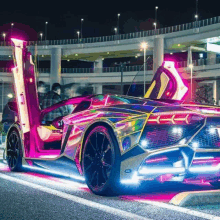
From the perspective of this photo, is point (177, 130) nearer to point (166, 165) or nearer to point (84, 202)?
point (166, 165)

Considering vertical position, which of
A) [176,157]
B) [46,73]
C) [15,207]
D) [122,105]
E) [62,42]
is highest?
[62,42]

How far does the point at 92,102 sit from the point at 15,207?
7.43ft

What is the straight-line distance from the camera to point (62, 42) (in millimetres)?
70000

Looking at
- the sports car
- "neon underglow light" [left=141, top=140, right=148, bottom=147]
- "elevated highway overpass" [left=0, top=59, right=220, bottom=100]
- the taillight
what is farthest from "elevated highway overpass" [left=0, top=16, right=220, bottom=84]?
"neon underglow light" [left=141, top=140, right=148, bottom=147]

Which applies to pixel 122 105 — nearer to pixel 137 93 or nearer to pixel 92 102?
pixel 92 102

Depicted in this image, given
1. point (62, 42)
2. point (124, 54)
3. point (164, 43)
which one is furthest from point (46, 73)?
point (164, 43)

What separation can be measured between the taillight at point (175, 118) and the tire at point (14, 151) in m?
3.43

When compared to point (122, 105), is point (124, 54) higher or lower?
higher

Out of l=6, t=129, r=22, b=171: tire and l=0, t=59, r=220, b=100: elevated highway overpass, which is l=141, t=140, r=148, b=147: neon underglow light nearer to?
l=6, t=129, r=22, b=171: tire

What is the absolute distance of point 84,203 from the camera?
16.2 feet

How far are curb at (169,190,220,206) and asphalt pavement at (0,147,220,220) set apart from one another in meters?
0.07

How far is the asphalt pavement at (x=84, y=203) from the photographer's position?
431 centimetres

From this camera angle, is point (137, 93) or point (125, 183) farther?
point (137, 93)

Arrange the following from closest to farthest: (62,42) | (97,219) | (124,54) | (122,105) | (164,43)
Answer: (97,219)
(122,105)
(164,43)
(124,54)
(62,42)
